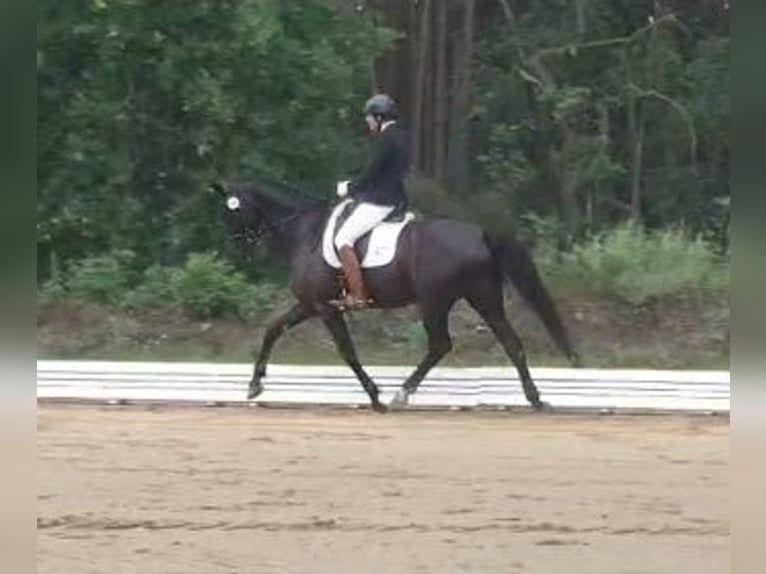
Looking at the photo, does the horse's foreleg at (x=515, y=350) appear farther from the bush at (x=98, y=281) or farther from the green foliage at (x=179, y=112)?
the bush at (x=98, y=281)

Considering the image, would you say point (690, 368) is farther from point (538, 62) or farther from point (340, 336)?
point (538, 62)

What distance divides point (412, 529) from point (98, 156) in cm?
697

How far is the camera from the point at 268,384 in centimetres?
974

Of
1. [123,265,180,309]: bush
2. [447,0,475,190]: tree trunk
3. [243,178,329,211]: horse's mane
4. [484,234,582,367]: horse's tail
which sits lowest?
[123,265,180,309]: bush

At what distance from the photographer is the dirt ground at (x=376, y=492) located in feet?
17.3

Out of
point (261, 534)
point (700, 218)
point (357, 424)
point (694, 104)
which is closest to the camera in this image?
point (261, 534)

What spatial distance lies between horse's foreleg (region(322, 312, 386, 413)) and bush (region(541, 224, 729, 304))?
241 centimetres

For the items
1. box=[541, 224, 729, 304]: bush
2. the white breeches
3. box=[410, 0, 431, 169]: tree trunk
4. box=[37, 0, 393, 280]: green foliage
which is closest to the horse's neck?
the white breeches

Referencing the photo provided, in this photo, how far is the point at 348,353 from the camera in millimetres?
9609

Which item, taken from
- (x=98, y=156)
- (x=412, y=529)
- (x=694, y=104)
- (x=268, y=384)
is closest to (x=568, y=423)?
(x=268, y=384)

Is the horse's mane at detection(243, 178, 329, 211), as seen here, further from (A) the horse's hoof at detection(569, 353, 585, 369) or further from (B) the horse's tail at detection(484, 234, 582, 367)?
(A) the horse's hoof at detection(569, 353, 585, 369)

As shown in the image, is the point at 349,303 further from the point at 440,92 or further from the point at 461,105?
the point at 461,105

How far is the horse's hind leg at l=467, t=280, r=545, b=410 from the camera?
9.45m

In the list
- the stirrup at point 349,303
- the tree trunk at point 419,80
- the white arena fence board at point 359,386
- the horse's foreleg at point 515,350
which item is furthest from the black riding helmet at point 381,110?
the tree trunk at point 419,80
